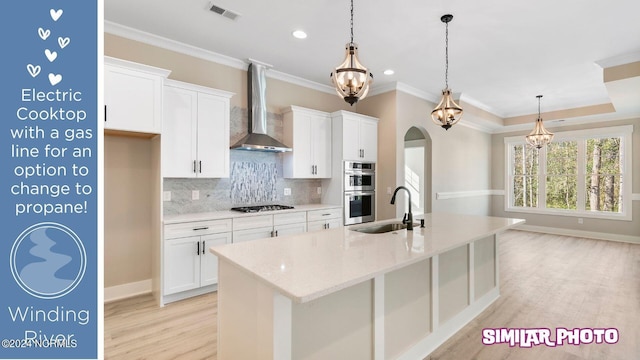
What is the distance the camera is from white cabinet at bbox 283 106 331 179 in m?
4.21

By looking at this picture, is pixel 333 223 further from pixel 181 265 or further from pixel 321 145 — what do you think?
pixel 181 265

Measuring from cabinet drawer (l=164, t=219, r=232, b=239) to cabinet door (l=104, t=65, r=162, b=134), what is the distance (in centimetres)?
99

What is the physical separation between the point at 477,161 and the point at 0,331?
26.3 feet

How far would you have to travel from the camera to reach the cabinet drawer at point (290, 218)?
371 cm

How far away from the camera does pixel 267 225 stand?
361cm

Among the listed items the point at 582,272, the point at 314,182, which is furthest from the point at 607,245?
the point at 314,182

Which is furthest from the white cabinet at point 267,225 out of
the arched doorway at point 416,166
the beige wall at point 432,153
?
A: the arched doorway at point 416,166

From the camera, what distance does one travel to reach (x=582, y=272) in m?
4.02

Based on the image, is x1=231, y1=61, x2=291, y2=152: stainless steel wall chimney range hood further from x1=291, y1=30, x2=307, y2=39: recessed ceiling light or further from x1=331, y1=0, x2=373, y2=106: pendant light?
x1=331, y1=0, x2=373, y2=106: pendant light

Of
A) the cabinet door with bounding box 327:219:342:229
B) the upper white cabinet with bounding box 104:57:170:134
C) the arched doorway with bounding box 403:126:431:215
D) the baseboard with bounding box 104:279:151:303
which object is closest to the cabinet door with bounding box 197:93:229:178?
the upper white cabinet with bounding box 104:57:170:134

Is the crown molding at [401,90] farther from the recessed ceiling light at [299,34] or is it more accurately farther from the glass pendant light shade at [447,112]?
the recessed ceiling light at [299,34]

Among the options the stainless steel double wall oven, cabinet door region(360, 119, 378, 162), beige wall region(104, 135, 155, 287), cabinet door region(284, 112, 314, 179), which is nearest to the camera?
beige wall region(104, 135, 155, 287)

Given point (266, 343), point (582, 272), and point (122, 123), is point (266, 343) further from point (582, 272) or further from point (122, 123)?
point (582, 272)

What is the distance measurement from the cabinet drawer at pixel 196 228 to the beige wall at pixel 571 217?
7342 millimetres
